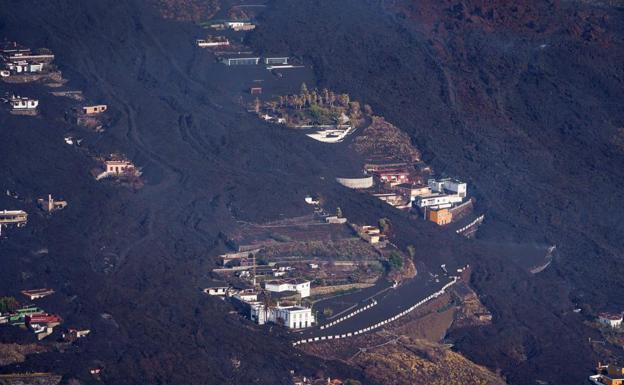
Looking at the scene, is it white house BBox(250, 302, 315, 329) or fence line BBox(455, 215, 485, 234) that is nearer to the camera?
white house BBox(250, 302, 315, 329)

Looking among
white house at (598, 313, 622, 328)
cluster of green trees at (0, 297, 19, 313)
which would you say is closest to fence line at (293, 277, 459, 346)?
white house at (598, 313, 622, 328)

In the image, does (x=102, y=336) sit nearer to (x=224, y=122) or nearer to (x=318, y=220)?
(x=318, y=220)

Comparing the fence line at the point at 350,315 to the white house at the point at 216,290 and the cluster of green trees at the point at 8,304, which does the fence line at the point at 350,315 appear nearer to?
the white house at the point at 216,290

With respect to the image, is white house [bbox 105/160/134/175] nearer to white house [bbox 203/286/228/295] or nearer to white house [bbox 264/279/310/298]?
white house [bbox 264/279/310/298]

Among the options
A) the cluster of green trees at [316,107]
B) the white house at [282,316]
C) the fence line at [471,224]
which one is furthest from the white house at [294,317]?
the cluster of green trees at [316,107]

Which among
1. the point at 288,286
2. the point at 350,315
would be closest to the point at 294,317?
the point at 350,315

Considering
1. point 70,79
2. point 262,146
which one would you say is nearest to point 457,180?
point 262,146

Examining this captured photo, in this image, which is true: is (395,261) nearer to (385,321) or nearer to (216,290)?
(385,321)
